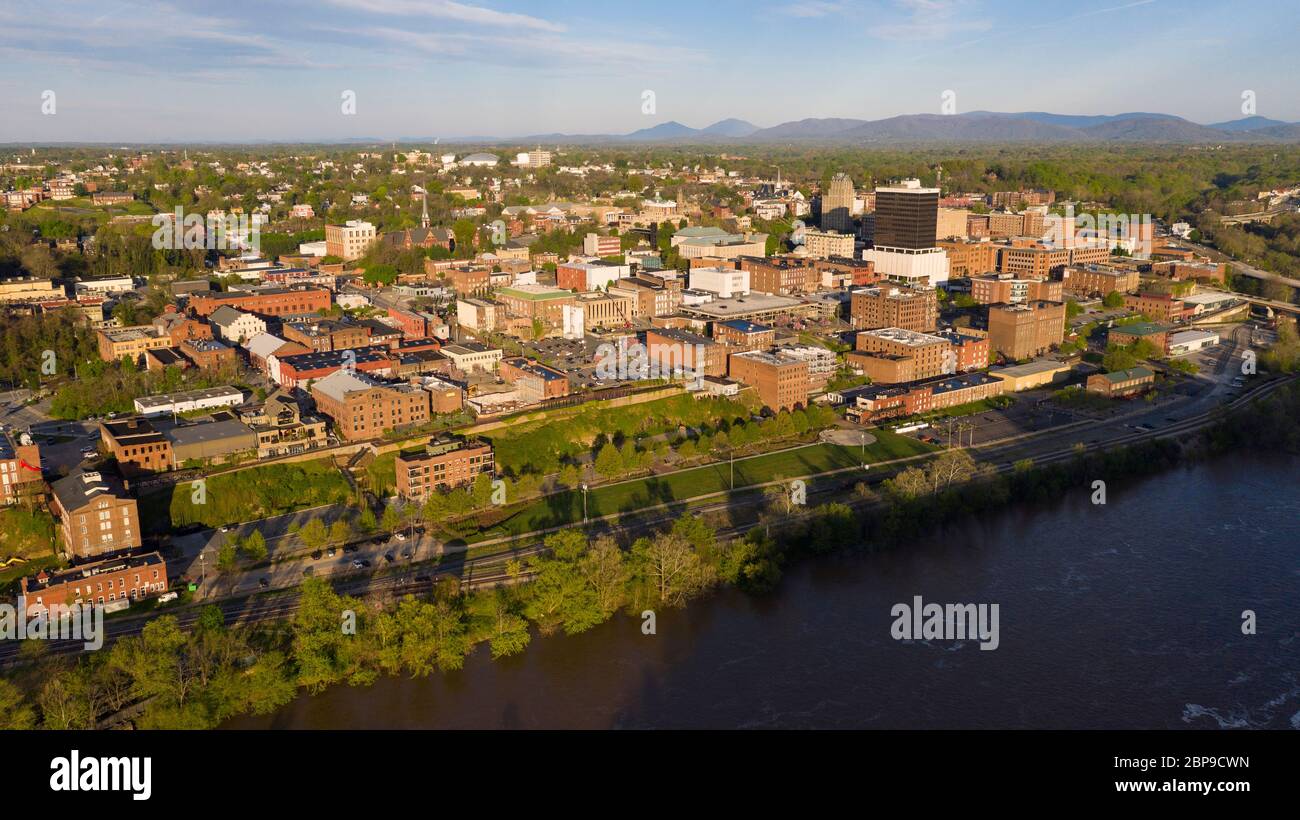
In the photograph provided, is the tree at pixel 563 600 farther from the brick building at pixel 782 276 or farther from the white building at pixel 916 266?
the white building at pixel 916 266

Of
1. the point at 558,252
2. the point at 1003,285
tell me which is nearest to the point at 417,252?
the point at 558,252

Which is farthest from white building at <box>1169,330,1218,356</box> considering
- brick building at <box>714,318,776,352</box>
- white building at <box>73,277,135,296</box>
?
white building at <box>73,277,135,296</box>

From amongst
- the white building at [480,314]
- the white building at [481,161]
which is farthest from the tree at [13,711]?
the white building at [481,161]

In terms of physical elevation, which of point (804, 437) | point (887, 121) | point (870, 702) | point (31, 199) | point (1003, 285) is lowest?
point (870, 702)

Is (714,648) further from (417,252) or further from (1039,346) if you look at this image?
(417,252)

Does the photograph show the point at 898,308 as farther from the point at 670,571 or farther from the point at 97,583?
the point at 97,583

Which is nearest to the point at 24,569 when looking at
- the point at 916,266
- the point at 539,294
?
the point at 539,294
